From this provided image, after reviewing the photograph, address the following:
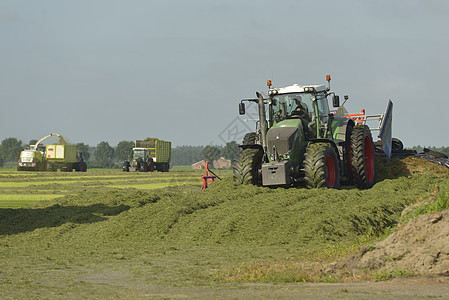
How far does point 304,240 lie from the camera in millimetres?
10828

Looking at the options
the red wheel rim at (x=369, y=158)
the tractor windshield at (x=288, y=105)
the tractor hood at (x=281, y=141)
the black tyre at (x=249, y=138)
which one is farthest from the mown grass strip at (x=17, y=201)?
the red wheel rim at (x=369, y=158)

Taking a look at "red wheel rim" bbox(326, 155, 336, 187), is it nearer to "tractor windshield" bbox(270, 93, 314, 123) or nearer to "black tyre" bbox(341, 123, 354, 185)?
"black tyre" bbox(341, 123, 354, 185)

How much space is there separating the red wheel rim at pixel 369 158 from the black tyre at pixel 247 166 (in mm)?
4010

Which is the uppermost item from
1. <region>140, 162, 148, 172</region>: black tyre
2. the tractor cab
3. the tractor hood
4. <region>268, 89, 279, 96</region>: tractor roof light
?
<region>268, 89, 279, 96</region>: tractor roof light

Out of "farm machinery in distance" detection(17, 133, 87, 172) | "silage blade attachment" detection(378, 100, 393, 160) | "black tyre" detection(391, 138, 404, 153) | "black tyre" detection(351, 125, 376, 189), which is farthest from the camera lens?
"farm machinery in distance" detection(17, 133, 87, 172)

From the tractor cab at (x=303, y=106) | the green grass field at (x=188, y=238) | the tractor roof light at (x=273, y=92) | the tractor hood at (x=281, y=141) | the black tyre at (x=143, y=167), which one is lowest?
the green grass field at (x=188, y=238)

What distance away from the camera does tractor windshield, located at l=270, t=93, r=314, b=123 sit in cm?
1712

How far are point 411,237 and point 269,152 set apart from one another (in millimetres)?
7951

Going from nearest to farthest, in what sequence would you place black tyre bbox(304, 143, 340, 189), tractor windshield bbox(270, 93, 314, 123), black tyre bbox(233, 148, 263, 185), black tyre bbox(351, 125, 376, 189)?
black tyre bbox(304, 143, 340, 189) < black tyre bbox(233, 148, 263, 185) < tractor windshield bbox(270, 93, 314, 123) < black tyre bbox(351, 125, 376, 189)

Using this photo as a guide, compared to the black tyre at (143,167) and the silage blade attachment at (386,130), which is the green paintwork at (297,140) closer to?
the silage blade attachment at (386,130)

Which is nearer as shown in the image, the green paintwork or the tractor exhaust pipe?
the green paintwork

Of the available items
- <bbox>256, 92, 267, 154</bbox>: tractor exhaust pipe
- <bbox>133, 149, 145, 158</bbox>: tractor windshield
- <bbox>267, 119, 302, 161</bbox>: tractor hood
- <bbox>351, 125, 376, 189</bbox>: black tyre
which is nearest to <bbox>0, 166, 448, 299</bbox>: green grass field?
<bbox>351, 125, 376, 189</bbox>: black tyre

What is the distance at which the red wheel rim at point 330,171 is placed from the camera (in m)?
16.2

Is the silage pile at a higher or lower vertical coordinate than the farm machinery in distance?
lower
